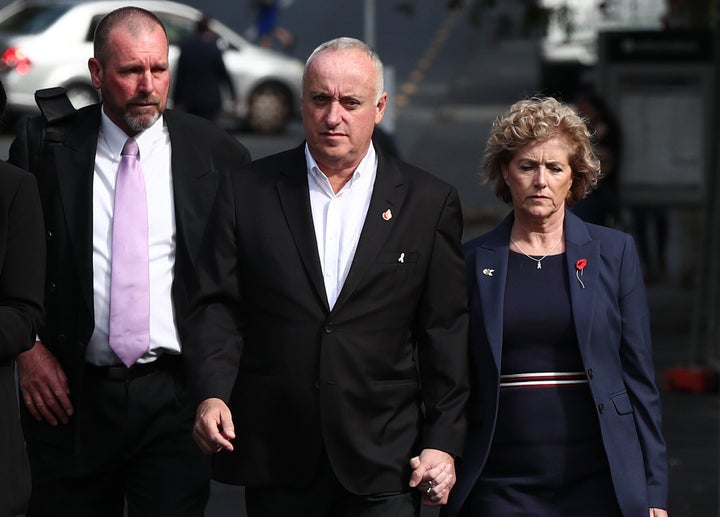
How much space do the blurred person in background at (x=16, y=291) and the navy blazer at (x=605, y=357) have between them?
1282mm

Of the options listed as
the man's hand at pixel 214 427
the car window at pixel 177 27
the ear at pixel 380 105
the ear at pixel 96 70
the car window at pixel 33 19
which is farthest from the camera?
the car window at pixel 33 19

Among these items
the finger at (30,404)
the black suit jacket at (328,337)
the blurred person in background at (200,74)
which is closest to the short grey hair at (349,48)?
the black suit jacket at (328,337)

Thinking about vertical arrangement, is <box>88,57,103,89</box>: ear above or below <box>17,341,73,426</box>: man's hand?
above

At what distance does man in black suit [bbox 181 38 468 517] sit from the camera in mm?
4754

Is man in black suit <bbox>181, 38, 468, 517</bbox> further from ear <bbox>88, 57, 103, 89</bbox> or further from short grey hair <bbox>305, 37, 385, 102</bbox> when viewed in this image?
ear <bbox>88, 57, 103, 89</bbox>

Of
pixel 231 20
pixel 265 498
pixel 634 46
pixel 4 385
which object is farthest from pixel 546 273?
pixel 231 20

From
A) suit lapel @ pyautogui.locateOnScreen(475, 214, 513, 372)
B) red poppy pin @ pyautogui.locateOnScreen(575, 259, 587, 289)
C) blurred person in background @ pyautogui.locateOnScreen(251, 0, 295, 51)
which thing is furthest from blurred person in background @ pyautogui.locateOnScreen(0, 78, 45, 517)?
blurred person in background @ pyautogui.locateOnScreen(251, 0, 295, 51)

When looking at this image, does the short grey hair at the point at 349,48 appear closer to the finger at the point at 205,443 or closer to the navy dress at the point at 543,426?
the navy dress at the point at 543,426

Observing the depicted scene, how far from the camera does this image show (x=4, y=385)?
169 inches

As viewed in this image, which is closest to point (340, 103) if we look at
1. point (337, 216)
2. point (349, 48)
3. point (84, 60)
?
point (349, 48)

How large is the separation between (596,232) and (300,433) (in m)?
1.07

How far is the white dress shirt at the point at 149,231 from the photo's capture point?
5.19 metres

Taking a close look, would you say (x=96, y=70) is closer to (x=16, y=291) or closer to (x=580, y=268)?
(x=16, y=291)

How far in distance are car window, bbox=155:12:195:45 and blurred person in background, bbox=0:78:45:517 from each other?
61.6ft
